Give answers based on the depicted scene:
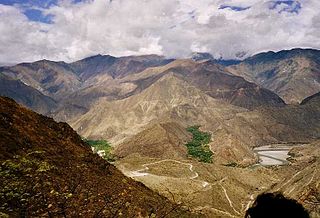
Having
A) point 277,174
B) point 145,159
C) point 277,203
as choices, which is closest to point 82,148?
point 277,203

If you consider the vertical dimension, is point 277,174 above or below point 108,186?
below

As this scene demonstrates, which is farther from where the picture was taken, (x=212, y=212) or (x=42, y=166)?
(x=212, y=212)

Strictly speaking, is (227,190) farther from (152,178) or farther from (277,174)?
(277,174)

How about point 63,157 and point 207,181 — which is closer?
point 63,157

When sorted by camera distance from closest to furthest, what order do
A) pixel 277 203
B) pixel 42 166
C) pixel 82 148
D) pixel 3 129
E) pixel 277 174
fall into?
pixel 277 203
pixel 42 166
pixel 3 129
pixel 82 148
pixel 277 174

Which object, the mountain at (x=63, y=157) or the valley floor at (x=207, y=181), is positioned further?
the valley floor at (x=207, y=181)

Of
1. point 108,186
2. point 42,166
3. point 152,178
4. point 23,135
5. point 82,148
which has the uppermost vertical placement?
point 42,166

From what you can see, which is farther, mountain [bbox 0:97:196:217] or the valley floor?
the valley floor

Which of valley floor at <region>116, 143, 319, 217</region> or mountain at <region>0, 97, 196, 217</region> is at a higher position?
mountain at <region>0, 97, 196, 217</region>

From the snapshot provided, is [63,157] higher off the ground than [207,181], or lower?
higher

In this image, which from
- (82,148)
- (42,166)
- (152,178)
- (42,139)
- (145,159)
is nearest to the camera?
(42,166)

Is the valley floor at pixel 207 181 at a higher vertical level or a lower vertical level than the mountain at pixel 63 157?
lower
